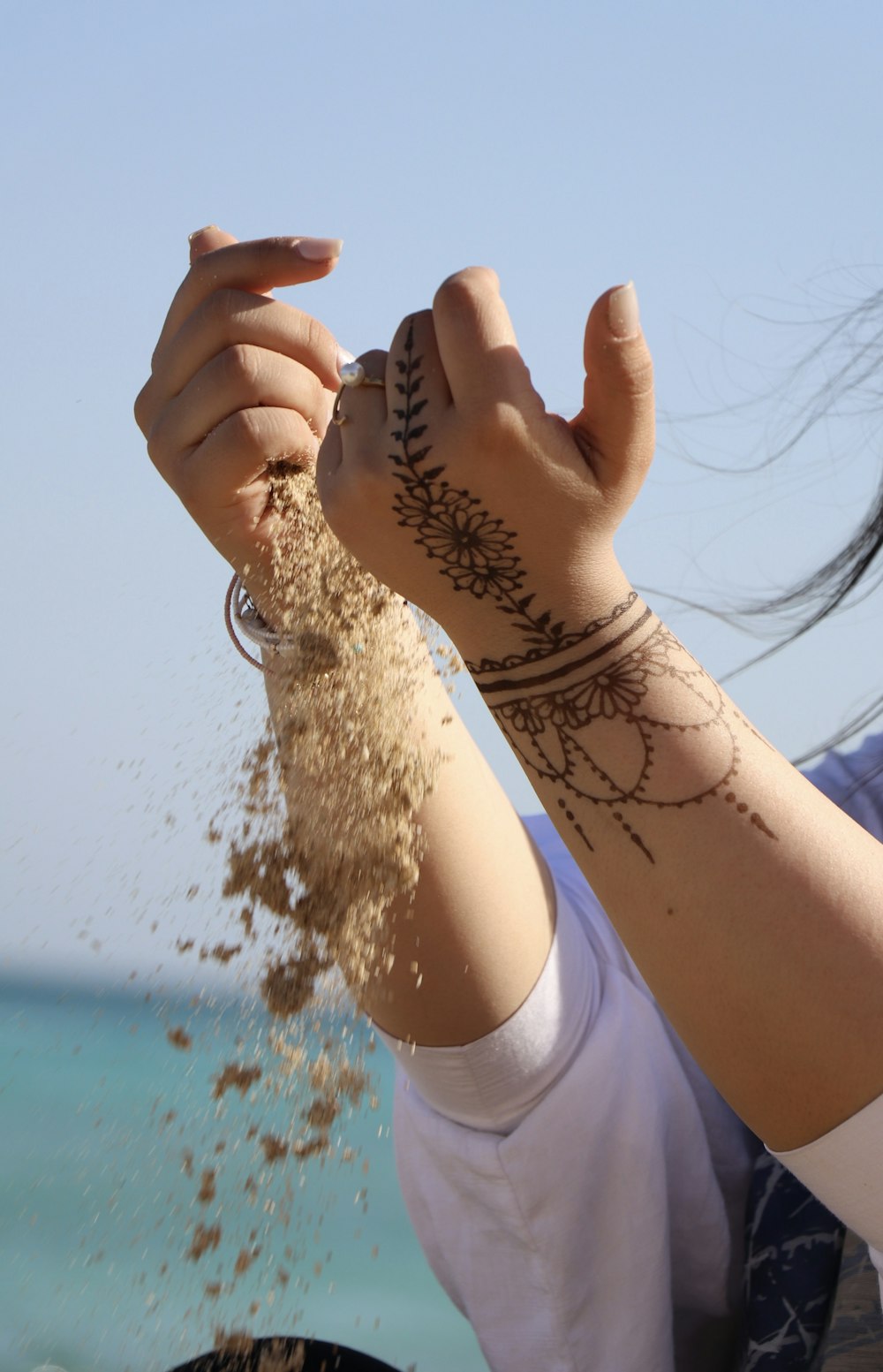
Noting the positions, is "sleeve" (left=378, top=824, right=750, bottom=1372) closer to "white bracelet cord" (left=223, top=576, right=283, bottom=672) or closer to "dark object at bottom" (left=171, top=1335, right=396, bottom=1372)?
"dark object at bottom" (left=171, top=1335, right=396, bottom=1372)

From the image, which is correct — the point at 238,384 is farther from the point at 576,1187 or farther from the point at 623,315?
the point at 576,1187

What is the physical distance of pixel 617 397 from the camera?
875 millimetres

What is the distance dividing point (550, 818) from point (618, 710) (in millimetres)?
121

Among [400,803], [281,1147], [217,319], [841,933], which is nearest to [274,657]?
[400,803]

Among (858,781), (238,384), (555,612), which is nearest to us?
(555,612)

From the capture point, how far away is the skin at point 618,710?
868mm

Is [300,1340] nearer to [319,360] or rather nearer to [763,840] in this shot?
[763,840]

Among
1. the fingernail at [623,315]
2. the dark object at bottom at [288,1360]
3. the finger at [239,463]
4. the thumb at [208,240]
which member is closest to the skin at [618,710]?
the fingernail at [623,315]

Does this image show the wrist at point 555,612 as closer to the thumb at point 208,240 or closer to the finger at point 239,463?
the finger at point 239,463

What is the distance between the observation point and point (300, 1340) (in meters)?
1.26

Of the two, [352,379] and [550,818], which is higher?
[352,379]

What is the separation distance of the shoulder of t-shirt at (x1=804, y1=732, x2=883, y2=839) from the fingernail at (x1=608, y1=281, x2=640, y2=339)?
0.73 meters

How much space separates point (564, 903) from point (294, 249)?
0.82 m

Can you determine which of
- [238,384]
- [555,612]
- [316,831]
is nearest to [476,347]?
[555,612]
